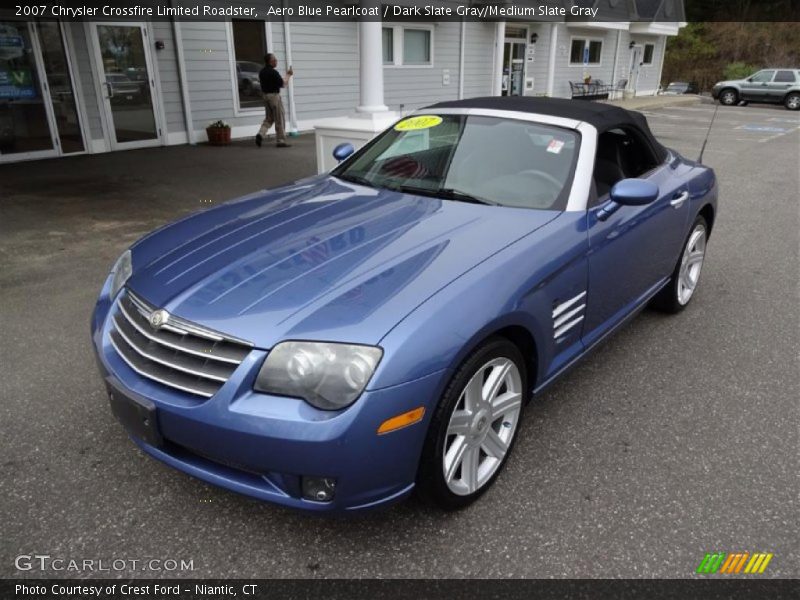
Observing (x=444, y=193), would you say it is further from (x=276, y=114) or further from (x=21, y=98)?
(x=276, y=114)

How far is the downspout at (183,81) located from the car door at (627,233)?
10533mm

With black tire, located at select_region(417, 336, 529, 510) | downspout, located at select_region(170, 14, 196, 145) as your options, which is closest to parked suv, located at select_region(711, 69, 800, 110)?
downspout, located at select_region(170, 14, 196, 145)

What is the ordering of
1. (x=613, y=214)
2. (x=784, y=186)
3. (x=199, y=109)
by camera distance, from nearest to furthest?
(x=613, y=214)
(x=784, y=186)
(x=199, y=109)

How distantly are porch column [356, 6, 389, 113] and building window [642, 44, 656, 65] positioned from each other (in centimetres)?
2630

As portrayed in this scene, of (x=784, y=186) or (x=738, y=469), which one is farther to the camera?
(x=784, y=186)

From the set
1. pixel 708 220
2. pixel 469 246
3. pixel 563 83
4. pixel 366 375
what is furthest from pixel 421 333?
pixel 563 83

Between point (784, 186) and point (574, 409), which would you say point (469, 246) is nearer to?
point (574, 409)

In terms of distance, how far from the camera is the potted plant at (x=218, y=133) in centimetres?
1211

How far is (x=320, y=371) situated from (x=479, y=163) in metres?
1.72

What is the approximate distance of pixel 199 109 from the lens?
1242cm

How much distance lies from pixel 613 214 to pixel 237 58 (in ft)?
38.9

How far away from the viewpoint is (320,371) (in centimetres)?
193

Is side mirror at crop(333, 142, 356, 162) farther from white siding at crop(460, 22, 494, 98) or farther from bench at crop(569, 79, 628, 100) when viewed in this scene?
bench at crop(569, 79, 628, 100)

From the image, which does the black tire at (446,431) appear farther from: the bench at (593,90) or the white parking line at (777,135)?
the bench at (593,90)
